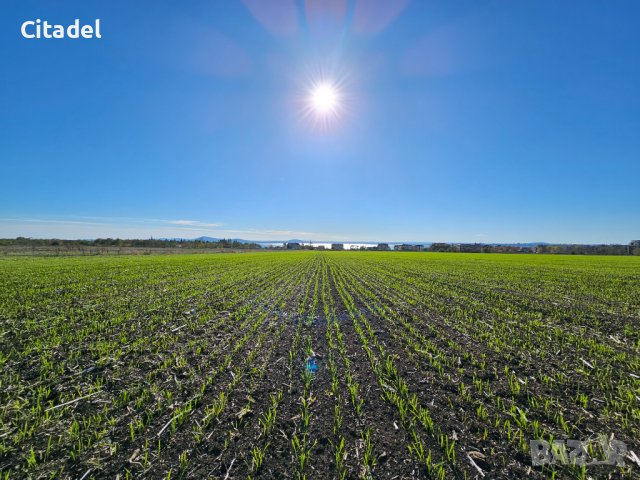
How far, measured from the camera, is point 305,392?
5.02 m

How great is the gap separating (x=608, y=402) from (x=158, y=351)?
9.92 meters

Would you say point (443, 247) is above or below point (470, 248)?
above

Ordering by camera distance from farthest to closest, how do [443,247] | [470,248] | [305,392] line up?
[443,247] → [470,248] → [305,392]

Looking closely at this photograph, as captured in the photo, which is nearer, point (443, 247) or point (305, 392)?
point (305, 392)

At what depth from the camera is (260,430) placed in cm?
396

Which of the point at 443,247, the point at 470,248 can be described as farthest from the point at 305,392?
the point at 470,248

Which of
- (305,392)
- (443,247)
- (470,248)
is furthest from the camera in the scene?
(443,247)

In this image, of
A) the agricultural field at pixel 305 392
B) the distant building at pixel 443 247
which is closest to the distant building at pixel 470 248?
the distant building at pixel 443 247

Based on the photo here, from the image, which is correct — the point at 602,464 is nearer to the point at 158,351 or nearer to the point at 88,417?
the point at 88,417

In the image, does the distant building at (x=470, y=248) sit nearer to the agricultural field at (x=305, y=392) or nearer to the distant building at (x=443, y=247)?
the distant building at (x=443, y=247)

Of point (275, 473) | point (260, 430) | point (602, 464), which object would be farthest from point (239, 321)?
point (602, 464)

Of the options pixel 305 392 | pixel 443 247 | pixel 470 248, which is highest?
pixel 443 247

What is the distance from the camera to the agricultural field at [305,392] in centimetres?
338

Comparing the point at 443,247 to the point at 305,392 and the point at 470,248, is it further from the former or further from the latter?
the point at 305,392
